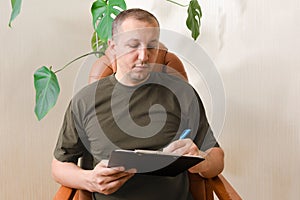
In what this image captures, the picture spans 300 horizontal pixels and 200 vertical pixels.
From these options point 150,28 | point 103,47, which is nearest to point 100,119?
point 150,28

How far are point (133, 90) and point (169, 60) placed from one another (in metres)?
0.26

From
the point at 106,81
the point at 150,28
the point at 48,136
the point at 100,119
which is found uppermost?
the point at 150,28

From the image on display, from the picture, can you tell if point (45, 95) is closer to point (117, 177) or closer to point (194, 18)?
point (117, 177)

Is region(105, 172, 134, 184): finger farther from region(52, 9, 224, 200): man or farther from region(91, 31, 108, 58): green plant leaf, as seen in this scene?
region(91, 31, 108, 58): green plant leaf

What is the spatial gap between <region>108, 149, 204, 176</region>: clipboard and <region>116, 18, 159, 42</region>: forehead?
44 cm

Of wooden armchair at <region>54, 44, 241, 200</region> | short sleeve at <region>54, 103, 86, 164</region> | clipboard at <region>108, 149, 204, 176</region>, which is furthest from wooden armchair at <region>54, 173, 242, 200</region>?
clipboard at <region>108, 149, 204, 176</region>

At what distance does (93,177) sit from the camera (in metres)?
1.73

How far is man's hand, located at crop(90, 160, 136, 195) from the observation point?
5.52 feet

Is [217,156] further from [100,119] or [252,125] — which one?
[252,125]

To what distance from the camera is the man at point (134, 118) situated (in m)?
1.84

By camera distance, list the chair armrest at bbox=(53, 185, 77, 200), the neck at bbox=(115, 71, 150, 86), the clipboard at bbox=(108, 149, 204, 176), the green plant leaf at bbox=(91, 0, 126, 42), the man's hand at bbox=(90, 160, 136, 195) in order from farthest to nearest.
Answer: the green plant leaf at bbox=(91, 0, 126, 42) → the neck at bbox=(115, 71, 150, 86) → the chair armrest at bbox=(53, 185, 77, 200) → the man's hand at bbox=(90, 160, 136, 195) → the clipboard at bbox=(108, 149, 204, 176)

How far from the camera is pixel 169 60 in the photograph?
2107 mm

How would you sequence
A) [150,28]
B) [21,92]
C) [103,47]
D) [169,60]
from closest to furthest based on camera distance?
1. [150,28]
2. [169,60]
3. [103,47]
4. [21,92]

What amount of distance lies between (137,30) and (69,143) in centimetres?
45
